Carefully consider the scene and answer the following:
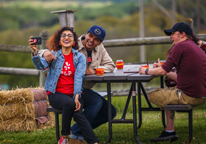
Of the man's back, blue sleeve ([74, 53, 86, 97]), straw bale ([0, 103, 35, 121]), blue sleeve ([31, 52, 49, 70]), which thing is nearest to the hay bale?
straw bale ([0, 103, 35, 121])

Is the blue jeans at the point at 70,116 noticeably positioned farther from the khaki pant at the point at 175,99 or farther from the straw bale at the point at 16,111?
the straw bale at the point at 16,111

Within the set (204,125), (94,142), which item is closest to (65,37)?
(94,142)

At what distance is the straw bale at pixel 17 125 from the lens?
520 cm

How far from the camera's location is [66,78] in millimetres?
4059

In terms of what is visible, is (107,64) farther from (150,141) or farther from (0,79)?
(0,79)

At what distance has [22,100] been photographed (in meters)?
5.21

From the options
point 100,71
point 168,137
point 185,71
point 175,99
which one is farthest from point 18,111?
point 185,71

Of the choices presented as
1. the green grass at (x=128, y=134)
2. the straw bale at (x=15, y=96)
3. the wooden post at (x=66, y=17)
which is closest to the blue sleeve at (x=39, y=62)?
the green grass at (x=128, y=134)

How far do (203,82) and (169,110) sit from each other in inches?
20.8

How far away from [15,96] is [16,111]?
23 centimetres

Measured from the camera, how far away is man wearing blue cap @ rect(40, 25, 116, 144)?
163 inches

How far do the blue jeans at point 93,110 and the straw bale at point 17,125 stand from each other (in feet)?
4.04

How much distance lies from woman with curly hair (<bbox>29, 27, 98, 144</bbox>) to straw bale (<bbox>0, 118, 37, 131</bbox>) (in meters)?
1.33

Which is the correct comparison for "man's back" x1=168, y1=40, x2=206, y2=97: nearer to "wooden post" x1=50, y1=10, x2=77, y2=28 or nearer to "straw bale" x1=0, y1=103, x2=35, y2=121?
"wooden post" x1=50, y1=10, x2=77, y2=28
